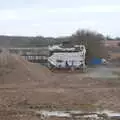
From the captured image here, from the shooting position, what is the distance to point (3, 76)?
1425 inches

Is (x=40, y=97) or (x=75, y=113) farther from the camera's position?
(x=40, y=97)

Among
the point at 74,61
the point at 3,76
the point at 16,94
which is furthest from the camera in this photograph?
the point at 74,61

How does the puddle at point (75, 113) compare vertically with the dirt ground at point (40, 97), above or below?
above

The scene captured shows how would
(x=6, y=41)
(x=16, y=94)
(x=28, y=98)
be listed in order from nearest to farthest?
(x=28, y=98) < (x=16, y=94) < (x=6, y=41)

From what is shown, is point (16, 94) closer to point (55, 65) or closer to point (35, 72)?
point (35, 72)

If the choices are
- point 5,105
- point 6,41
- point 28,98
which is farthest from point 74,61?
point 6,41

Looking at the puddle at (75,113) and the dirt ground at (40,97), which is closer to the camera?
the puddle at (75,113)

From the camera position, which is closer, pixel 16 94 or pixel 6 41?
pixel 16 94

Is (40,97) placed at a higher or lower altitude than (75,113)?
lower

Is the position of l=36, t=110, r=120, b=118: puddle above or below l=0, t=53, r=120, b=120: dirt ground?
above

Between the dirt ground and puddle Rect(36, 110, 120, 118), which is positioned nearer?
puddle Rect(36, 110, 120, 118)

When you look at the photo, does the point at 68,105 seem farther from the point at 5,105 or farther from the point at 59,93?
the point at 59,93

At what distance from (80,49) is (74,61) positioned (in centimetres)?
187

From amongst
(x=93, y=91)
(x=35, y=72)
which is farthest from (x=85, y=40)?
(x=93, y=91)
